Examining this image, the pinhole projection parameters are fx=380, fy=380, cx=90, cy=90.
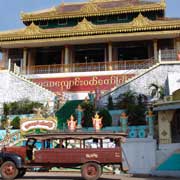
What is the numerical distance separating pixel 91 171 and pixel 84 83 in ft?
52.2

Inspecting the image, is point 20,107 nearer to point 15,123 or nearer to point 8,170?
point 15,123

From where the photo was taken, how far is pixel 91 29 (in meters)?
30.7

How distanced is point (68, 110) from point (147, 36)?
1051cm

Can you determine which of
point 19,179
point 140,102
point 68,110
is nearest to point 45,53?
point 68,110

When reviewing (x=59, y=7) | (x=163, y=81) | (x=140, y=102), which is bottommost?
(x=140, y=102)

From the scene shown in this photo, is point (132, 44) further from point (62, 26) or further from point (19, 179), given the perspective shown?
point (19, 179)

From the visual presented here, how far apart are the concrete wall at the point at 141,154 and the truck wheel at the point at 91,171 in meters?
3.68

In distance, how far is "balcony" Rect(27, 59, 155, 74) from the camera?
2953 centimetres

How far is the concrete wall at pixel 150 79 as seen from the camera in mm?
25219

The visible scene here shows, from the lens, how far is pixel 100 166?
43.3ft

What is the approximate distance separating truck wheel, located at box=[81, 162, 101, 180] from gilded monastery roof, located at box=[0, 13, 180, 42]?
18.6 m

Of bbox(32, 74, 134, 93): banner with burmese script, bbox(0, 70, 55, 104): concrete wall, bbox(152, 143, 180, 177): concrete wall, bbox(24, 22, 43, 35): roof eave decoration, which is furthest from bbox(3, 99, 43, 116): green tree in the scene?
bbox(152, 143, 180, 177): concrete wall

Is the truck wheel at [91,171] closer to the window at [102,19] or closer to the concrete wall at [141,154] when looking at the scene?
the concrete wall at [141,154]

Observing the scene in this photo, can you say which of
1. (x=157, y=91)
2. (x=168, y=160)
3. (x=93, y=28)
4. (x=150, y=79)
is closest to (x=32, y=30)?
(x=93, y=28)
